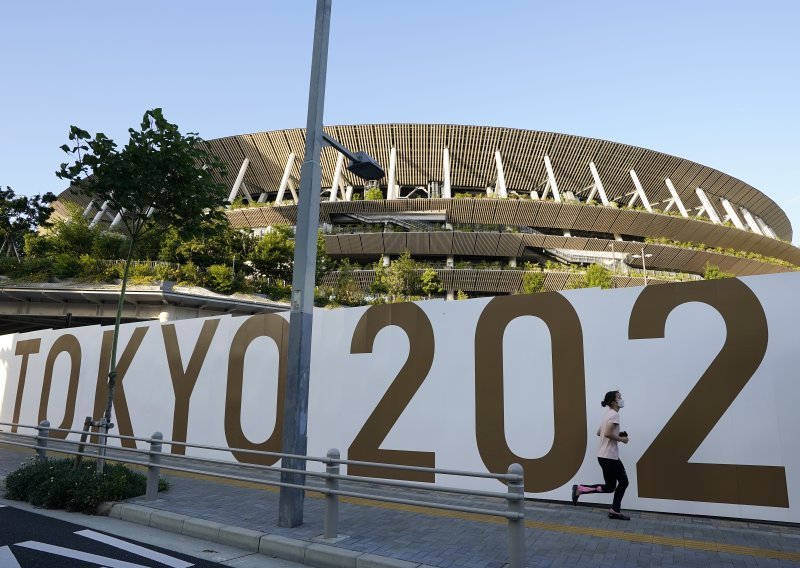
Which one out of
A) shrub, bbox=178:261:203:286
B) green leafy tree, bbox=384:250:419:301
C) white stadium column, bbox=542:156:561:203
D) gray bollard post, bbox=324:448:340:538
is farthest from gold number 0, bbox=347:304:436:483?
white stadium column, bbox=542:156:561:203

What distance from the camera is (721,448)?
6762mm

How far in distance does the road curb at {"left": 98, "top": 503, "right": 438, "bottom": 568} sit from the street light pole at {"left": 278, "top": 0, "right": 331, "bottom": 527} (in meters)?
0.52

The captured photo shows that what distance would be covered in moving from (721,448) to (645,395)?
3.52 feet

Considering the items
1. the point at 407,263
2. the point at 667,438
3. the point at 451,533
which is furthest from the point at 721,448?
the point at 407,263

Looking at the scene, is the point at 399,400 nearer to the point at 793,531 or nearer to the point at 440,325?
the point at 440,325

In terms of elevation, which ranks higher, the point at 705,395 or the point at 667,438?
the point at 705,395

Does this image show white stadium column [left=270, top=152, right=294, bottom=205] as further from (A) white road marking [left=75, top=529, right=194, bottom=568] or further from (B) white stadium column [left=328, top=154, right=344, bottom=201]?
(A) white road marking [left=75, top=529, right=194, bottom=568]

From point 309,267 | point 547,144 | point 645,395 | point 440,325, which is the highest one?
point 547,144

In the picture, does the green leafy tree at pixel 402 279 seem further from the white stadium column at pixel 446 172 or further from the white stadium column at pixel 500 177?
the white stadium column at pixel 500 177

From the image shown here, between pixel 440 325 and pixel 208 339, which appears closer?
pixel 440 325

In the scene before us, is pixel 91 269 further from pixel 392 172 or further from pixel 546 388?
pixel 546 388

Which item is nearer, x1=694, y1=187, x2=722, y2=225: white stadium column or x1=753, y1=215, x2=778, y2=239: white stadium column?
x1=694, y1=187, x2=722, y2=225: white stadium column

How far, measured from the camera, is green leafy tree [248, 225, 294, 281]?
38969 mm

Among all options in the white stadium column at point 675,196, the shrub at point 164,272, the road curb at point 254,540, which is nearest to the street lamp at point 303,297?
the road curb at point 254,540
